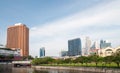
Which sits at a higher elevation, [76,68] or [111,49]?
[111,49]

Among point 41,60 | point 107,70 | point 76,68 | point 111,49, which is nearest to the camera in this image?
point 107,70

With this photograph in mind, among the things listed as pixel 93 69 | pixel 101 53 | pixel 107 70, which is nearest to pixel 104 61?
pixel 93 69

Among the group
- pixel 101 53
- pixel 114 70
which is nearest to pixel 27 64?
pixel 101 53

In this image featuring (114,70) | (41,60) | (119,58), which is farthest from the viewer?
(41,60)

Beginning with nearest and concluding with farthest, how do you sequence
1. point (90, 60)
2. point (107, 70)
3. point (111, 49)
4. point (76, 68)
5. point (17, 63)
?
1. point (107, 70)
2. point (76, 68)
3. point (90, 60)
4. point (111, 49)
5. point (17, 63)

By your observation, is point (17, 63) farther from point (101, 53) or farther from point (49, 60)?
point (101, 53)

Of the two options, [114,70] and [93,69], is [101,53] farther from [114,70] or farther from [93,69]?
[114,70]

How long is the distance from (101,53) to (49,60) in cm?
4219

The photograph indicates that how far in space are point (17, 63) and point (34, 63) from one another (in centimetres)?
3005

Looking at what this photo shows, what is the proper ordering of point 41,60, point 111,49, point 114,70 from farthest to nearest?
point 111,49 < point 41,60 < point 114,70

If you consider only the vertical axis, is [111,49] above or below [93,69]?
above

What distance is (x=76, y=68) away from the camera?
101 m

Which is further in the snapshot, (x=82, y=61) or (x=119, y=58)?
(x=82, y=61)

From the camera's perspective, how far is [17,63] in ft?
625
